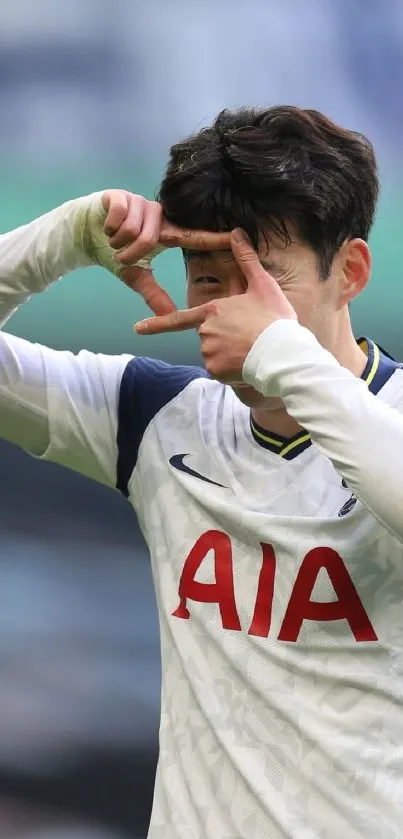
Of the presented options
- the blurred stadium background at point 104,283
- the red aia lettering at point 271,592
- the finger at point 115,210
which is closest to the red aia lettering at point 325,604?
the red aia lettering at point 271,592

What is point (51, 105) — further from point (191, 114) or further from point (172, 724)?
point (172, 724)

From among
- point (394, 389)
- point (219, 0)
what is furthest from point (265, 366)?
point (219, 0)

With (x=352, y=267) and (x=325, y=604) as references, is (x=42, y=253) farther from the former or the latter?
(x=325, y=604)

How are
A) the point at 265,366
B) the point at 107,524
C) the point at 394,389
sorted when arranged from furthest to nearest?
the point at 107,524 → the point at 394,389 → the point at 265,366

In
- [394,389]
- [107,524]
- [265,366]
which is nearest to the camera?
[265,366]

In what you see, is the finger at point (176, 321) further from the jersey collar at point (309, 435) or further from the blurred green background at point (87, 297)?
the blurred green background at point (87, 297)

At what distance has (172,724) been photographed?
3.54 ft

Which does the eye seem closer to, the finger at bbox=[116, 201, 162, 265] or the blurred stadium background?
the finger at bbox=[116, 201, 162, 265]

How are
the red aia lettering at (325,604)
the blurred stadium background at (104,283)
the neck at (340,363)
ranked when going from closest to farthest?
the red aia lettering at (325,604) < the neck at (340,363) < the blurred stadium background at (104,283)

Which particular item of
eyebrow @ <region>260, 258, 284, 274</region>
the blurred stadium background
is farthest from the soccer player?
the blurred stadium background

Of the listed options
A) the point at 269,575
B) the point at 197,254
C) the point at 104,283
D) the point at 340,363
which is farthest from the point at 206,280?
the point at 104,283

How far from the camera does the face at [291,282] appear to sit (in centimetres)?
106

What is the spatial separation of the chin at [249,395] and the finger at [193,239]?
124 millimetres

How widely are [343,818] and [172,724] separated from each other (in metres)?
0.19
